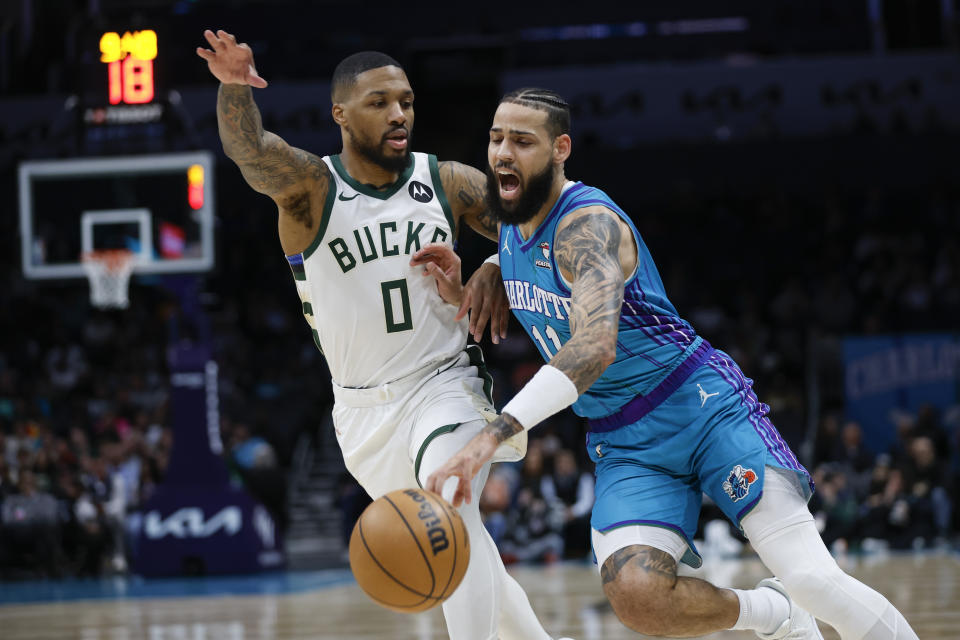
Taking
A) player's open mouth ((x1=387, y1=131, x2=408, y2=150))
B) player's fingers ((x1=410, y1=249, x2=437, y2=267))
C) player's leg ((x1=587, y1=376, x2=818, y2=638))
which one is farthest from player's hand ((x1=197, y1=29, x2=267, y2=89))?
player's leg ((x1=587, y1=376, x2=818, y2=638))

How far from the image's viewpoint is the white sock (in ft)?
14.3

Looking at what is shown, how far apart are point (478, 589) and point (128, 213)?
9.03 m

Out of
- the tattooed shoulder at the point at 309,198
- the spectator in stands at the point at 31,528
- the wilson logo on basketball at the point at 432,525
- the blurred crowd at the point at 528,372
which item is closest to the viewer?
the wilson logo on basketball at the point at 432,525

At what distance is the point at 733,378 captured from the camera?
14.6 ft

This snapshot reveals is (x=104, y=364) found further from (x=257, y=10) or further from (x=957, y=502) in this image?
(x=957, y=502)

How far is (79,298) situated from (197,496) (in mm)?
8803

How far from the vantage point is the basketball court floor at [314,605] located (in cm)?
751

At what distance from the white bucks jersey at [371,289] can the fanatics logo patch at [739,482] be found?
1.27 metres

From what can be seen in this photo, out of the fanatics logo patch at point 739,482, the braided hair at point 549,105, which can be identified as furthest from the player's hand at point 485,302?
the fanatics logo patch at point 739,482

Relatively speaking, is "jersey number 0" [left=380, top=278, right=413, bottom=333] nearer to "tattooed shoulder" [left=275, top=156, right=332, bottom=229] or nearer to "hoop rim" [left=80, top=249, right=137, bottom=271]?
"tattooed shoulder" [left=275, top=156, right=332, bottom=229]

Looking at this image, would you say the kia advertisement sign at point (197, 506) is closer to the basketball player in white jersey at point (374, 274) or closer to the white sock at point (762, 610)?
the basketball player in white jersey at point (374, 274)

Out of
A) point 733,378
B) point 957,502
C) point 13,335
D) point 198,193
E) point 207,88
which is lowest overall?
point 957,502

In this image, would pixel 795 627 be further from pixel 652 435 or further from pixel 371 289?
pixel 371 289

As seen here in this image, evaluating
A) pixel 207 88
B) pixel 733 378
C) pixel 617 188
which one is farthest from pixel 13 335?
pixel 733 378
